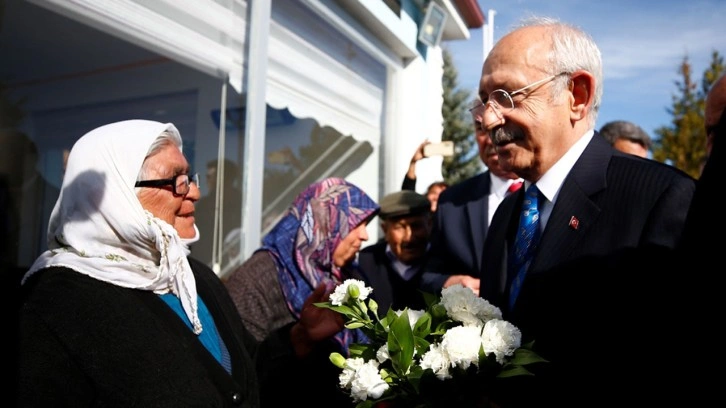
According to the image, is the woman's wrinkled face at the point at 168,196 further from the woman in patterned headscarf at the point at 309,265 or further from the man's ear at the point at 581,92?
the man's ear at the point at 581,92

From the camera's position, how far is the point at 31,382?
164cm

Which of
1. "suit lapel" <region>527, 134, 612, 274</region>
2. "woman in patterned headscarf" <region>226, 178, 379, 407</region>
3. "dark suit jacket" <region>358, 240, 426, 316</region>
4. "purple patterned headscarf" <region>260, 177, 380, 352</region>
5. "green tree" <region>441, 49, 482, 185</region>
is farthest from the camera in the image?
"green tree" <region>441, 49, 482, 185</region>

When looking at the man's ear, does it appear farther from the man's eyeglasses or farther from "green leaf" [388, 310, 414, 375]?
"green leaf" [388, 310, 414, 375]

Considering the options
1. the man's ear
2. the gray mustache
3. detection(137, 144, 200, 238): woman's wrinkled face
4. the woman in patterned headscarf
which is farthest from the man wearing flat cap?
the man's ear

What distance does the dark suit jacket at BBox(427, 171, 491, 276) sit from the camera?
3.12 m

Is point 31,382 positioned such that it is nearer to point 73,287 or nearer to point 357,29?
point 73,287

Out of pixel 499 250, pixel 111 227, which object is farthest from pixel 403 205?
pixel 111 227

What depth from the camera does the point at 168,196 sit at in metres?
2.30

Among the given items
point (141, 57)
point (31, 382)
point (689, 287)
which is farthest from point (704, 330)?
point (141, 57)

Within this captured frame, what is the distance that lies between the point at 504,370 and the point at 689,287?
2.17ft

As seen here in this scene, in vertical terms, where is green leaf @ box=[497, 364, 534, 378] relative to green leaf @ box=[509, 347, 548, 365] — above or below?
below

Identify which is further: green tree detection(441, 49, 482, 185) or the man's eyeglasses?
green tree detection(441, 49, 482, 185)

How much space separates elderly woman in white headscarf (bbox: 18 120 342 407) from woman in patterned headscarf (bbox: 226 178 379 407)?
50 centimetres

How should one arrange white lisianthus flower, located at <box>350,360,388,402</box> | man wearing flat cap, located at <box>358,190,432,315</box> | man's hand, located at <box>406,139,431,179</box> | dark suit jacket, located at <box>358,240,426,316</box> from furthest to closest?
man's hand, located at <box>406,139,431,179</box>
man wearing flat cap, located at <box>358,190,432,315</box>
dark suit jacket, located at <box>358,240,426,316</box>
white lisianthus flower, located at <box>350,360,388,402</box>
